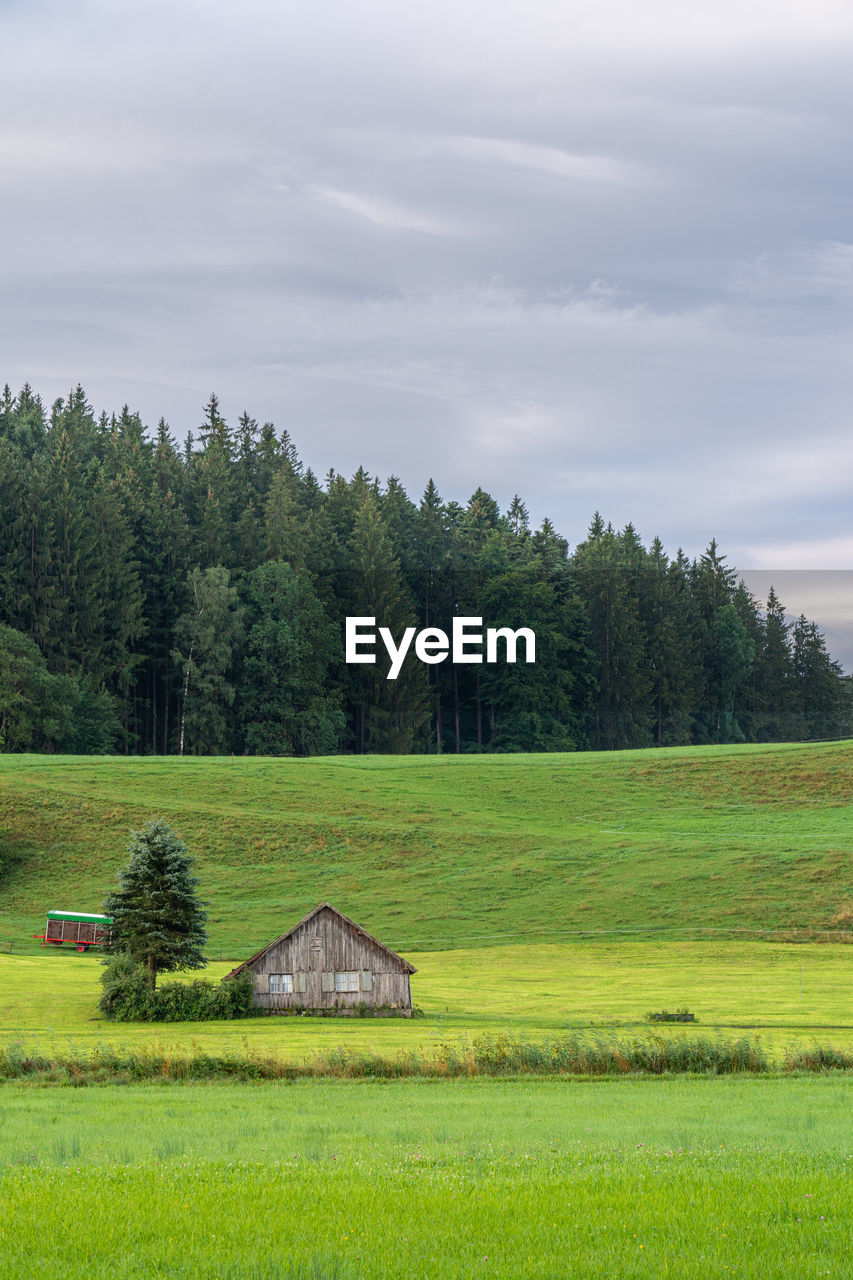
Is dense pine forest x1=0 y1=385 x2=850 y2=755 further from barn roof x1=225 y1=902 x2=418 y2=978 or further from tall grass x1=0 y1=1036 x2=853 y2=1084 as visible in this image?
tall grass x1=0 y1=1036 x2=853 y2=1084

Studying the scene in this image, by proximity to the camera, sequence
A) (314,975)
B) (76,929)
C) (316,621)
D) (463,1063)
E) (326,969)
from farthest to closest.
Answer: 1. (316,621)
2. (76,929)
3. (326,969)
4. (314,975)
5. (463,1063)

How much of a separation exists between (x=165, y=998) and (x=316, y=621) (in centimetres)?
8587

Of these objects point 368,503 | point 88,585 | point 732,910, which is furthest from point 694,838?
point 368,503

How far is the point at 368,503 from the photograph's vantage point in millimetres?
147125

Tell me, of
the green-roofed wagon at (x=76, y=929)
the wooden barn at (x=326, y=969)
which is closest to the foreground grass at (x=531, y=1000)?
the wooden barn at (x=326, y=969)

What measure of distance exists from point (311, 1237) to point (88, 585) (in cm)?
11661

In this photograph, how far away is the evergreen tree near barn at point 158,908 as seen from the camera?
156ft

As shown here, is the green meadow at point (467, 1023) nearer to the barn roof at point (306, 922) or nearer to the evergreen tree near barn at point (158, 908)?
the barn roof at point (306, 922)

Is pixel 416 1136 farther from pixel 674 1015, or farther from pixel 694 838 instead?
pixel 694 838

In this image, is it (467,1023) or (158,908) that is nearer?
(467,1023)

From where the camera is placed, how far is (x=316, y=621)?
12950 cm

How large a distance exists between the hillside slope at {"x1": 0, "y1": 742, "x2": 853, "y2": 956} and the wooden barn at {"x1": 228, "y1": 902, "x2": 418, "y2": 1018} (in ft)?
37.7

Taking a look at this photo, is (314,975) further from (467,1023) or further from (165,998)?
(467,1023)

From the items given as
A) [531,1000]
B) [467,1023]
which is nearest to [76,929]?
[531,1000]
